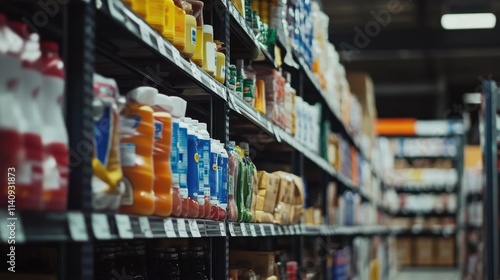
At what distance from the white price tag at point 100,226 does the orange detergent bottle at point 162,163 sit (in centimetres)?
42

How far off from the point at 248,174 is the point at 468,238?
8159mm

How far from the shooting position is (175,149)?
103 inches

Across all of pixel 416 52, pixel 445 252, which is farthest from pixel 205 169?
pixel 445 252

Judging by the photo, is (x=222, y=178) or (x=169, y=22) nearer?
(x=169, y=22)

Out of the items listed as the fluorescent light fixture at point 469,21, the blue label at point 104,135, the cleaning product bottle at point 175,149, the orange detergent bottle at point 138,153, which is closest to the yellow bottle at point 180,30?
the cleaning product bottle at point 175,149

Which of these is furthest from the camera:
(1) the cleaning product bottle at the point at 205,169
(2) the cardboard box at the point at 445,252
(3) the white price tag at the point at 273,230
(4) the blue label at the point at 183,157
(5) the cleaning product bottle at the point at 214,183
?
(2) the cardboard box at the point at 445,252

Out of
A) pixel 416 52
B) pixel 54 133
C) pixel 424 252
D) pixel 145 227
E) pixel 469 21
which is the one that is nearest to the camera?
pixel 54 133

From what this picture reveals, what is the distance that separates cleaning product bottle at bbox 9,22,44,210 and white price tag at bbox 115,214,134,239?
14.1 inches

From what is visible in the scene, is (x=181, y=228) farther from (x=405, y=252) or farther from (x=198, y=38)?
(x=405, y=252)

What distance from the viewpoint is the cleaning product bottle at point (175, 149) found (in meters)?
2.56

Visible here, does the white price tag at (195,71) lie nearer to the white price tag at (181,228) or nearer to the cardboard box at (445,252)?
the white price tag at (181,228)

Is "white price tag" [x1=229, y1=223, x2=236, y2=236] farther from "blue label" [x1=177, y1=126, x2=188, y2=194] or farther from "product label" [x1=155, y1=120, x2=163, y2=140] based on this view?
"product label" [x1=155, y1=120, x2=163, y2=140]

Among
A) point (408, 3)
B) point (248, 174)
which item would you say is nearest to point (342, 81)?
point (248, 174)

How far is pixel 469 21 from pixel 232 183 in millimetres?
10432
